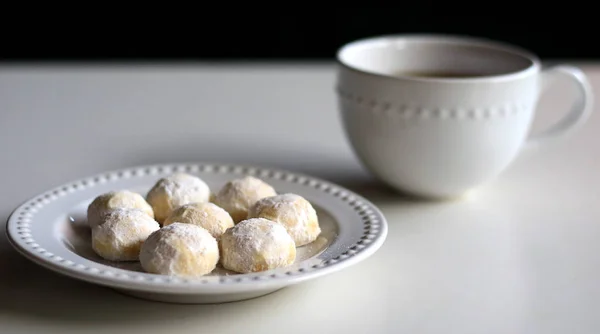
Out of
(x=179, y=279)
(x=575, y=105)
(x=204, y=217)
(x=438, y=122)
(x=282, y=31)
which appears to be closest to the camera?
(x=179, y=279)

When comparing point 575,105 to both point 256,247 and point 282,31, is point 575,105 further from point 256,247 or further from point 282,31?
point 282,31

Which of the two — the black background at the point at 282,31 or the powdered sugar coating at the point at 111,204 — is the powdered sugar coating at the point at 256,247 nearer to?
the powdered sugar coating at the point at 111,204

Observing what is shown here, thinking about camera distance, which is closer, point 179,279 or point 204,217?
point 179,279

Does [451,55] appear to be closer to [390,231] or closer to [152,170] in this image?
[390,231]

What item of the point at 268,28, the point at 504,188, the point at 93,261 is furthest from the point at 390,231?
the point at 268,28

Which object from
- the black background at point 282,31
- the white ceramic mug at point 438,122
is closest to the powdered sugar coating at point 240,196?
the white ceramic mug at point 438,122

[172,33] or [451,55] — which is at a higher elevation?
[451,55]

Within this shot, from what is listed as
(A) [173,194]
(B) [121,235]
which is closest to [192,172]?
(A) [173,194]
